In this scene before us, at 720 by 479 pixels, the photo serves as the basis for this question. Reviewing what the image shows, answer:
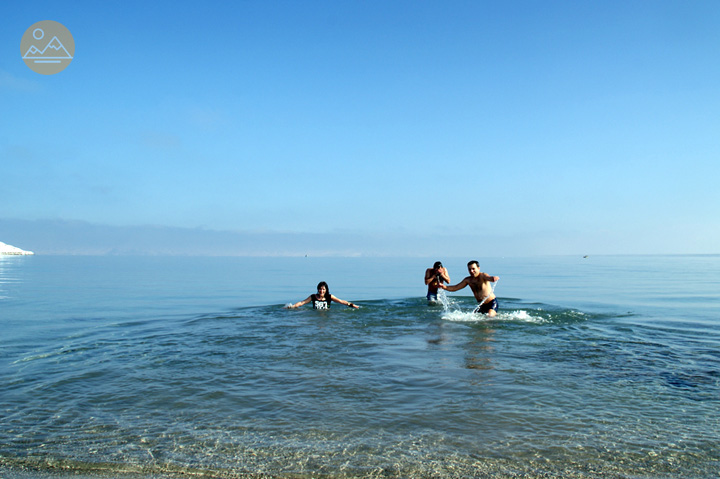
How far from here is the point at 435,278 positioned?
2219cm

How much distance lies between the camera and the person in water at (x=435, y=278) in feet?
71.5

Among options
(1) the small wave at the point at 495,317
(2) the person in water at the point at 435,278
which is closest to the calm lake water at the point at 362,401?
(1) the small wave at the point at 495,317

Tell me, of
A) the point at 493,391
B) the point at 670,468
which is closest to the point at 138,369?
the point at 493,391

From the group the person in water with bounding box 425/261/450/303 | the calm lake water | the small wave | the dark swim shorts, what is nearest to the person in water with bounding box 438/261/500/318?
the dark swim shorts

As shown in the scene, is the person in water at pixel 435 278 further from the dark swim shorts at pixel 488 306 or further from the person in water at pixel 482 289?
the dark swim shorts at pixel 488 306

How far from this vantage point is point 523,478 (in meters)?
5.20

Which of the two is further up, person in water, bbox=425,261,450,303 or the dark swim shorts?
person in water, bbox=425,261,450,303

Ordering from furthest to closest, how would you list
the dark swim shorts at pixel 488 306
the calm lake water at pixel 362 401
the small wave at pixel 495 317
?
1. the dark swim shorts at pixel 488 306
2. the small wave at pixel 495 317
3. the calm lake water at pixel 362 401

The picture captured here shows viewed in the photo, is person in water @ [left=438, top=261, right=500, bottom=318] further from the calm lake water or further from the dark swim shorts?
the calm lake water

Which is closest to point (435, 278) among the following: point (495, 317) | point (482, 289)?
point (482, 289)

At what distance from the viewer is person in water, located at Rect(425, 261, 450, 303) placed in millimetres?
21781

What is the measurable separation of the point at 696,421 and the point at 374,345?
739 centimetres

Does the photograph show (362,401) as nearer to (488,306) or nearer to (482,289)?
(482,289)

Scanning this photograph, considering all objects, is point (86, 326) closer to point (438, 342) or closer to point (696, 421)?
point (438, 342)
